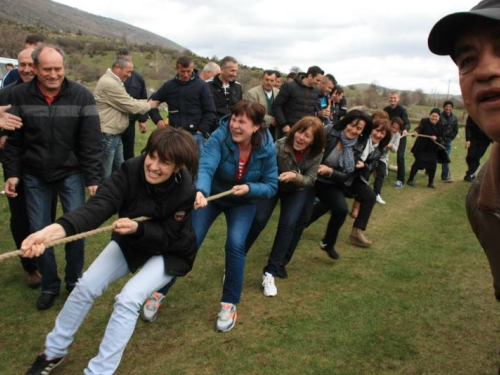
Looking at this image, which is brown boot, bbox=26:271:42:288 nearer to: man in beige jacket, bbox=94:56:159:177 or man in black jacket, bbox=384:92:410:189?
man in beige jacket, bbox=94:56:159:177

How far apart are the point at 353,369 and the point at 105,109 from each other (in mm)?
4945

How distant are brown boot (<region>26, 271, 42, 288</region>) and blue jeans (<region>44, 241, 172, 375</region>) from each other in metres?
1.44

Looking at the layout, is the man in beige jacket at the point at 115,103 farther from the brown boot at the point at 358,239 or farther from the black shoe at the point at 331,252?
the brown boot at the point at 358,239

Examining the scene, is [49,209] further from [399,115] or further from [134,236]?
[399,115]

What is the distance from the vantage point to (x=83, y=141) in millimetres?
3713

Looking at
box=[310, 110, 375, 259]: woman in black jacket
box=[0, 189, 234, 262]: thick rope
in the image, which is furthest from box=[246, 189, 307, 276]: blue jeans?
box=[0, 189, 234, 262]: thick rope

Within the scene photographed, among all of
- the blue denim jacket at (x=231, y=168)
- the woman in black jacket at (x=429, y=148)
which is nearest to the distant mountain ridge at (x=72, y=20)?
the woman in black jacket at (x=429, y=148)

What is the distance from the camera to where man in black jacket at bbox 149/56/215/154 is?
21.3 ft

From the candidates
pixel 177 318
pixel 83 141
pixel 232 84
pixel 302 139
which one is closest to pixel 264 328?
pixel 177 318

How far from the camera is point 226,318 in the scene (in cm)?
362

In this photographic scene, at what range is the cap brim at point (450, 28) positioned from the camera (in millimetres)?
1070

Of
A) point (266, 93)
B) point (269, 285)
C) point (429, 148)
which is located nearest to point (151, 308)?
point (269, 285)

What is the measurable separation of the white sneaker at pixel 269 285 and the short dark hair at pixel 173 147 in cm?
189

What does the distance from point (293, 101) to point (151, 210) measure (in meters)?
4.72
